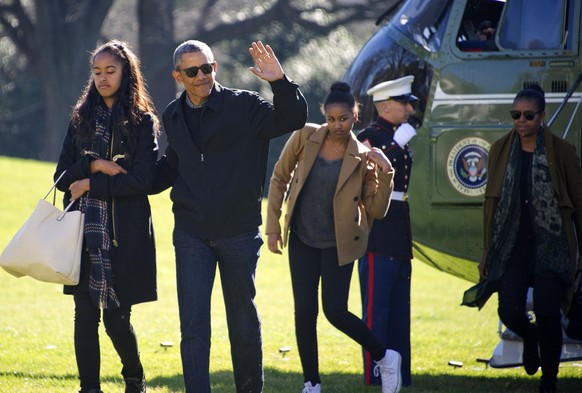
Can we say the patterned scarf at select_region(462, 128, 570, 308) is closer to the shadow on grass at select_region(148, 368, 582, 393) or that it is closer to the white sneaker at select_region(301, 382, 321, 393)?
the shadow on grass at select_region(148, 368, 582, 393)

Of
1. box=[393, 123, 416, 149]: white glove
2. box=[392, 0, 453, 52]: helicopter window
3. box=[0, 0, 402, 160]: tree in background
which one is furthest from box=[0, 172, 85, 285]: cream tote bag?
box=[0, 0, 402, 160]: tree in background

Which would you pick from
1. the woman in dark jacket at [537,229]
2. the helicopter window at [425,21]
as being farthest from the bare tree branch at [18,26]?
the woman in dark jacket at [537,229]

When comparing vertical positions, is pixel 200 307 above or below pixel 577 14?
below

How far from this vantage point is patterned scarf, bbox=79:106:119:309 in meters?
5.61

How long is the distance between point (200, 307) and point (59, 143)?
79.9ft

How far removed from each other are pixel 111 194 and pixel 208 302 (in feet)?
2.48

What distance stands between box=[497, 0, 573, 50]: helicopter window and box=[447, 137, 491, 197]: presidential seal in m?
0.74

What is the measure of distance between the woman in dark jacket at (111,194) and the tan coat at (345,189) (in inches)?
35.6

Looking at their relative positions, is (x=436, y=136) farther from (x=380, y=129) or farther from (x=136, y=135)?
(x=136, y=135)

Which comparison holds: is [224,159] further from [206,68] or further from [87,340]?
[87,340]

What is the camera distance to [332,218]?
20.6 ft

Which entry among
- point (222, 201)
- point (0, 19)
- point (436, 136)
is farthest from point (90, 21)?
point (222, 201)

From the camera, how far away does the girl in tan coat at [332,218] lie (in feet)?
20.4

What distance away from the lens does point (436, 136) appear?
7730 millimetres
